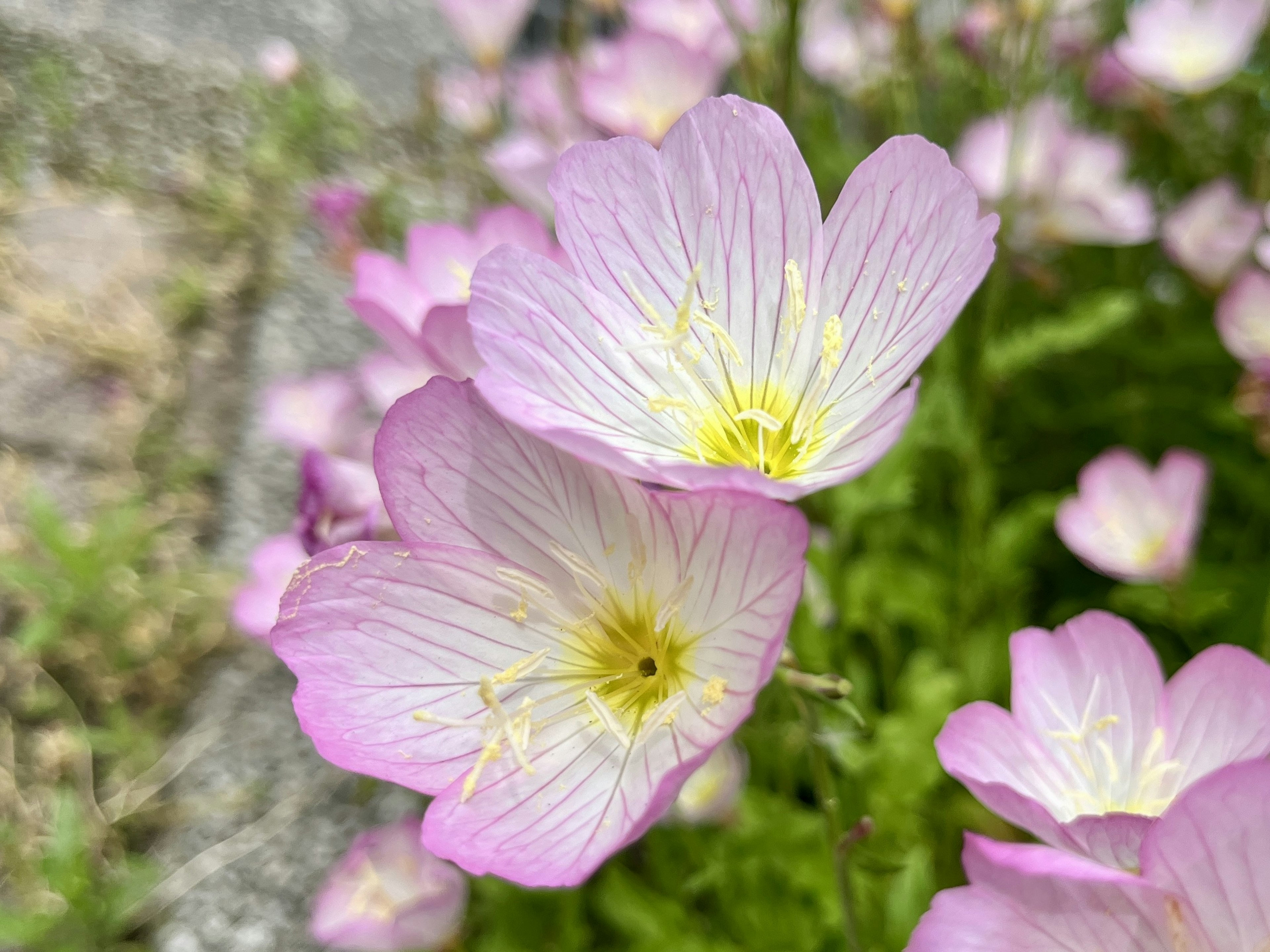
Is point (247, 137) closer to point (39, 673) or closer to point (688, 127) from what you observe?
point (39, 673)

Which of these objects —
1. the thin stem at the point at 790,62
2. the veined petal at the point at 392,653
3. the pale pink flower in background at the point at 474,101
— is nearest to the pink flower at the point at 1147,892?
the veined petal at the point at 392,653

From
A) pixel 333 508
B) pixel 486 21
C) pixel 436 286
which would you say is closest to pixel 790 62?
pixel 436 286

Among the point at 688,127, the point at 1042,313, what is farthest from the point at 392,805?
the point at 1042,313

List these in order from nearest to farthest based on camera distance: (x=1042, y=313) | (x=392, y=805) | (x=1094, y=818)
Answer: (x=1094, y=818), (x=392, y=805), (x=1042, y=313)

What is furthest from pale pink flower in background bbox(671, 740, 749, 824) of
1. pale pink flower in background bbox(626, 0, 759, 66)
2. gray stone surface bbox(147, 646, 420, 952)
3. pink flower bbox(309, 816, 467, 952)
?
pale pink flower in background bbox(626, 0, 759, 66)

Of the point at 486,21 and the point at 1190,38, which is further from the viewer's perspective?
the point at 1190,38

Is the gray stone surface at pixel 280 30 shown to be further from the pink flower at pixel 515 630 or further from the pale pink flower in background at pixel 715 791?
the pink flower at pixel 515 630

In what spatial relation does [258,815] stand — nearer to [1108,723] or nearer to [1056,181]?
[1108,723]
